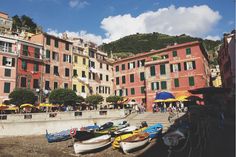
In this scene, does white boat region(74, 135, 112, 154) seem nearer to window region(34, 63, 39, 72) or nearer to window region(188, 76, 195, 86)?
window region(188, 76, 195, 86)

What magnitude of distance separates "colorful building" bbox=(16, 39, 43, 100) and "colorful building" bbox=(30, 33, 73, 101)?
1.07 metres

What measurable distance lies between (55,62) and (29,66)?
5.60m

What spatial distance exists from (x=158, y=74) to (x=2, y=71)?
28263mm

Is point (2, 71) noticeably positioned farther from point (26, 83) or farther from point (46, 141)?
point (46, 141)

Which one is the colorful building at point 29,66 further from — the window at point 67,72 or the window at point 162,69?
the window at point 162,69

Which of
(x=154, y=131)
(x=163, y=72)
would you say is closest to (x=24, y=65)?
(x=163, y=72)

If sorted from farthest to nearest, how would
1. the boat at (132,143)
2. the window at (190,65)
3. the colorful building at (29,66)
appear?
the window at (190,65) < the colorful building at (29,66) < the boat at (132,143)

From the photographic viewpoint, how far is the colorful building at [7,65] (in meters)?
35.9

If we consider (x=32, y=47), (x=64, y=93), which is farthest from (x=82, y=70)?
(x=64, y=93)

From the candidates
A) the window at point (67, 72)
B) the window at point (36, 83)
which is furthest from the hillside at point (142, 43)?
the window at point (36, 83)

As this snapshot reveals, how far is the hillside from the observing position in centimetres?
12151

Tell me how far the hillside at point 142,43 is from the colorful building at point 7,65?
261 feet

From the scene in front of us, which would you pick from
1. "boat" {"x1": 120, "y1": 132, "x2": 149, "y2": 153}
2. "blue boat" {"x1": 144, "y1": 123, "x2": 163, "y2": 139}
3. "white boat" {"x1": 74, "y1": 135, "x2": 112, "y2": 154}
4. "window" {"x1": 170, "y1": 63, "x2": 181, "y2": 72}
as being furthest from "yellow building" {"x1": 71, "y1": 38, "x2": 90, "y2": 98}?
"boat" {"x1": 120, "y1": 132, "x2": 149, "y2": 153}

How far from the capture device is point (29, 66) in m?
39.7
